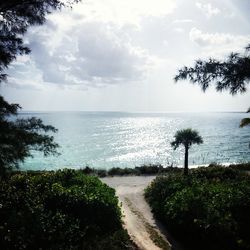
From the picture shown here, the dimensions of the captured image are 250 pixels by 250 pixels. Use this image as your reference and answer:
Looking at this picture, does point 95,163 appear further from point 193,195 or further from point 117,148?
point 193,195

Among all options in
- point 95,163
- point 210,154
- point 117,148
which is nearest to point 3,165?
point 95,163

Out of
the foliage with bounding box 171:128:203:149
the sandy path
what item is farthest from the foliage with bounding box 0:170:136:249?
the foliage with bounding box 171:128:203:149

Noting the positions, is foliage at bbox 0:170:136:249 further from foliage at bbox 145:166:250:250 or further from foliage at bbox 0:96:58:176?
foliage at bbox 145:166:250:250

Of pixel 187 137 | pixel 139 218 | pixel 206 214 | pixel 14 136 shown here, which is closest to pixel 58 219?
pixel 14 136

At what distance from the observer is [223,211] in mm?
16625

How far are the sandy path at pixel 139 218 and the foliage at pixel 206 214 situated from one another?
695 mm

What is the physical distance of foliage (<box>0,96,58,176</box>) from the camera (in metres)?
15.9

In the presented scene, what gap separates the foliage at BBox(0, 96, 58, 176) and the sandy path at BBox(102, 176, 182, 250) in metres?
6.41

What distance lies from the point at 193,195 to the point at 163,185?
5.64m

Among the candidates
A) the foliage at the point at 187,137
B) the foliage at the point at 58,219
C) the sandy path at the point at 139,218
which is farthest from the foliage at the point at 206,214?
the foliage at the point at 187,137

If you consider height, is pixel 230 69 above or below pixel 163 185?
above

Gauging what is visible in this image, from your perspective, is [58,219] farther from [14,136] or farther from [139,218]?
[139,218]

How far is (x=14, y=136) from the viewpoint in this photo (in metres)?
16.3

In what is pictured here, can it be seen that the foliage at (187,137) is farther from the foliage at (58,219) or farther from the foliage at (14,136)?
the foliage at (14,136)
